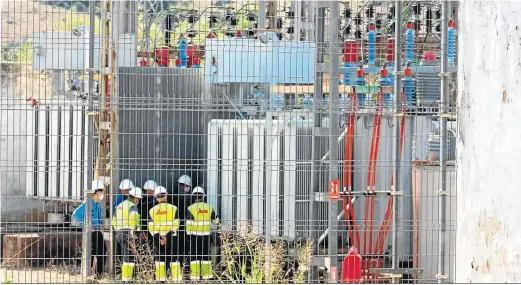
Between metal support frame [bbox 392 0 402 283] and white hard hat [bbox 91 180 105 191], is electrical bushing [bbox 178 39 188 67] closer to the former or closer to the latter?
white hard hat [bbox 91 180 105 191]

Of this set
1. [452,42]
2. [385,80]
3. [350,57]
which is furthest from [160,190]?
[452,42]

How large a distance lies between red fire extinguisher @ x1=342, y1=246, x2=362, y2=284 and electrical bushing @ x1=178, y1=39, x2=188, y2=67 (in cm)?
496

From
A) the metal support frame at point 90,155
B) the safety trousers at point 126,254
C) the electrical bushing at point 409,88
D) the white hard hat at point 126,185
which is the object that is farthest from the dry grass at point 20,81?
the electrical bushing at point 409,88

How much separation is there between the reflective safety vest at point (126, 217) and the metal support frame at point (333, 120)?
7.78 ft

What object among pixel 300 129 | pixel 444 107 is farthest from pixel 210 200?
pixel 444 107

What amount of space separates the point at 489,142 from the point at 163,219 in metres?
7.12

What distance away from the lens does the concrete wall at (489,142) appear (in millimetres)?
6117

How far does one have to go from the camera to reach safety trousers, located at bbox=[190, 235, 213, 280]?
12232 mm

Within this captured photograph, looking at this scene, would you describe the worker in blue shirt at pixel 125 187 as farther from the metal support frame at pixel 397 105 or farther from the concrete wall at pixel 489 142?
the concrete wall at pixel 489 142

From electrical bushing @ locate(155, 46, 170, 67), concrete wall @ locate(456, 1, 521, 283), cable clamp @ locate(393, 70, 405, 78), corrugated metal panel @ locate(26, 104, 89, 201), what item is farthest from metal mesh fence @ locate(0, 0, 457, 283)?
concrete wall @ locate(456, 1, 521, 283)

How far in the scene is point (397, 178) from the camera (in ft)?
39.6

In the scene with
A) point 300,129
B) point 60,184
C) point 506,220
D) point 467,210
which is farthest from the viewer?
point 60,184

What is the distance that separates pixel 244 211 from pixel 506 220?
7.28m

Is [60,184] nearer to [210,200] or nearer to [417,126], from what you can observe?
[210,200]
